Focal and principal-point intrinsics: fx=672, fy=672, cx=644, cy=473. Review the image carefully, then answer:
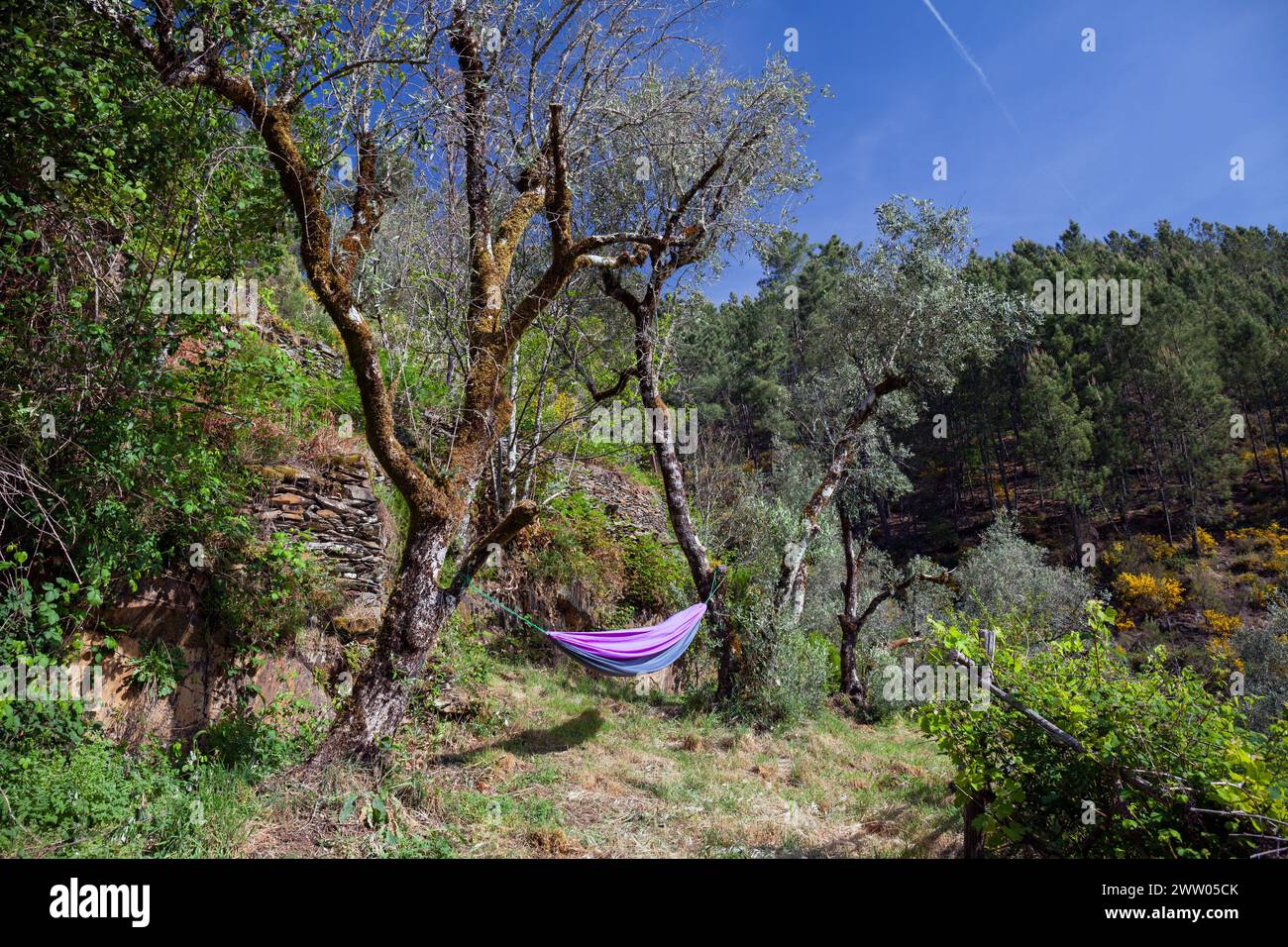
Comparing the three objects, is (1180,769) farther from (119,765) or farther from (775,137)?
(775,137)

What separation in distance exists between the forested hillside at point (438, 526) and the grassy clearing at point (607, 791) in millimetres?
37

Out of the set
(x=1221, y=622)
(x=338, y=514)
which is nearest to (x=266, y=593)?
(x=338, y=514)

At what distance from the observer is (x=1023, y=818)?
3037mm

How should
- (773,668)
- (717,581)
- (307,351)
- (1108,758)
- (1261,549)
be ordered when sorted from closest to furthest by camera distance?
(1108,758)
(773,668)
(717,581)
(307,351)
(1261,549)

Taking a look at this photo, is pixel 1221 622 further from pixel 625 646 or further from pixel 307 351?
pixel 307 351

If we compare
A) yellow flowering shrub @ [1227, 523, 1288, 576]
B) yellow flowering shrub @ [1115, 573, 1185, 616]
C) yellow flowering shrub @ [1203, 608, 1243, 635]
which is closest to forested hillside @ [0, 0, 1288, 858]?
yellow flowering shrub @ [1203, 608, 1243, 635]

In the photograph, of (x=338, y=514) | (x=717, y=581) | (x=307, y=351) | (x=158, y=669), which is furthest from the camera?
(x=307, y=351)

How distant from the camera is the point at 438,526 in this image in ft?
14.5

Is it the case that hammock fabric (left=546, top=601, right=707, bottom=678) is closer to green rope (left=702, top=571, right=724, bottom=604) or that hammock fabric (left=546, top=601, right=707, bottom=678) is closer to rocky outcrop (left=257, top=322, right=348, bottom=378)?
green rope (left=702, top=571, right=724, bottom=604)

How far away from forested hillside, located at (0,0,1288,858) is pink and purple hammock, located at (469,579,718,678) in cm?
4

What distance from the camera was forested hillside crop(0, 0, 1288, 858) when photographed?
10.6 ft

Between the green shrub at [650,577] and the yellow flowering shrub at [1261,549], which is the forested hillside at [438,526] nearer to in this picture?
the green shrub at [650,577]

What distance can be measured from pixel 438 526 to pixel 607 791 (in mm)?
2335

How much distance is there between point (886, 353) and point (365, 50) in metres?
7.25
